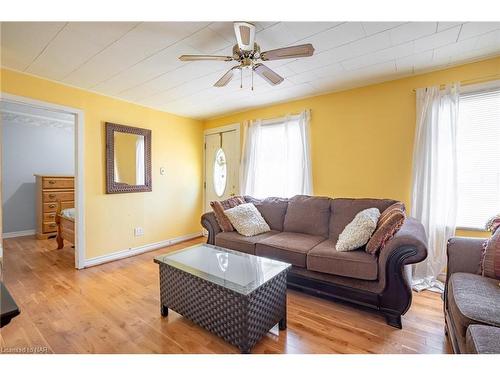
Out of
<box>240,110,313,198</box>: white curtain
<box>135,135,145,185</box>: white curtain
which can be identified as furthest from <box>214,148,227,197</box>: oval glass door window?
<box>135,135,145,185</box>: white curtain

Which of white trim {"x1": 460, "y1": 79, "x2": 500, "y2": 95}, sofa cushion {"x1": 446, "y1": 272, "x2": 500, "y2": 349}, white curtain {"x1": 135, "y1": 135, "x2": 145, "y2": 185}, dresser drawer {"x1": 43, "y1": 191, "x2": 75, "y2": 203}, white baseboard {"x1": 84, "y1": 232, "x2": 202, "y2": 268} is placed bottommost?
white baseboard {"x1": 84, "y1": 232, "x2": 202, "y2": 268}

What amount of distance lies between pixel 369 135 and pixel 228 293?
2.52m

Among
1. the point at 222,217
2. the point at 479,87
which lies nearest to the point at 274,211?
the point at 222,217

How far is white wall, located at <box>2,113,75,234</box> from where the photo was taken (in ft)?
14.5

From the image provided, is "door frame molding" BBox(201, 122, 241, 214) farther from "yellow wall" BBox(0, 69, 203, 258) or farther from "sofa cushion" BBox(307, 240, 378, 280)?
"sofa cushion" BBox(307, 240, 378, 280)

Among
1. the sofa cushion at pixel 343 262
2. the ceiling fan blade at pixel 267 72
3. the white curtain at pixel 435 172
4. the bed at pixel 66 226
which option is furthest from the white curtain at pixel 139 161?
the white curtain at pixel 435 172

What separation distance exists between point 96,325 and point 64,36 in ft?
7.56

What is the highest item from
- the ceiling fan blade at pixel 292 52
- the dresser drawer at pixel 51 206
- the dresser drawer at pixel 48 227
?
the ceiling fan blade at pixel 292 52

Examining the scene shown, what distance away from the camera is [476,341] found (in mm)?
1003

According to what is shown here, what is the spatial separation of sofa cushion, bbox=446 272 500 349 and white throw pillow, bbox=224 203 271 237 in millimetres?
1809

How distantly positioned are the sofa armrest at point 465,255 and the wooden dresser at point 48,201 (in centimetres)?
574

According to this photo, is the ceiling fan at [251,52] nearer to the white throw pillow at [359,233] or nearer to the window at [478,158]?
the white throw pillow at [359,233]

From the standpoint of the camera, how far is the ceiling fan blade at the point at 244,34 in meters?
1.51
